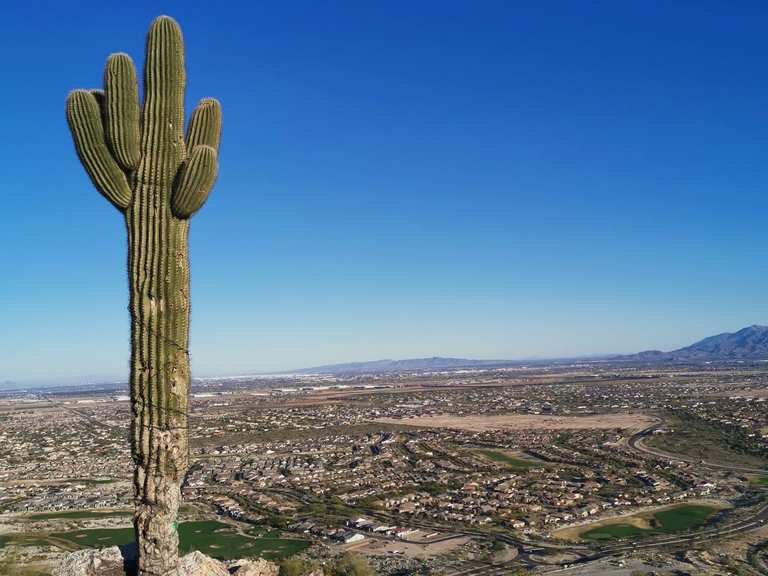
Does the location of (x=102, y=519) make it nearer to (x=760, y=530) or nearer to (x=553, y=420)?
(x=760, y=530)

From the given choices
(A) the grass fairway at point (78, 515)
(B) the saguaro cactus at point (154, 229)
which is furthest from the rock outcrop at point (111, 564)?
(A) the grass fairway at point (78, 515)

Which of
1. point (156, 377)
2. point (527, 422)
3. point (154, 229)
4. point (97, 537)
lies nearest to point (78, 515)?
point (97, 537)

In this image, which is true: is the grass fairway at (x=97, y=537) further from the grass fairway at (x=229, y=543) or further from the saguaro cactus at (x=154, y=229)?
the saguaro cactus at (x=154, y=229)

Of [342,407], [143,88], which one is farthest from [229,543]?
[342,407]

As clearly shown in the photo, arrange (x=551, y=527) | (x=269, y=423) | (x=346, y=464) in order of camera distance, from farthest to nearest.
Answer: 1. (x=269, y=423)
2. (x=346, y=464)
3. (x=551, y=527)

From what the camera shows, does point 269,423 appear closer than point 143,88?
No

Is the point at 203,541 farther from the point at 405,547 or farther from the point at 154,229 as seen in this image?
the point at 154,229

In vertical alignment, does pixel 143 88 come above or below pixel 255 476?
above

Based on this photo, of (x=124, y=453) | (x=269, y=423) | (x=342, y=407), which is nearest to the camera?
(x=124, y=453)
